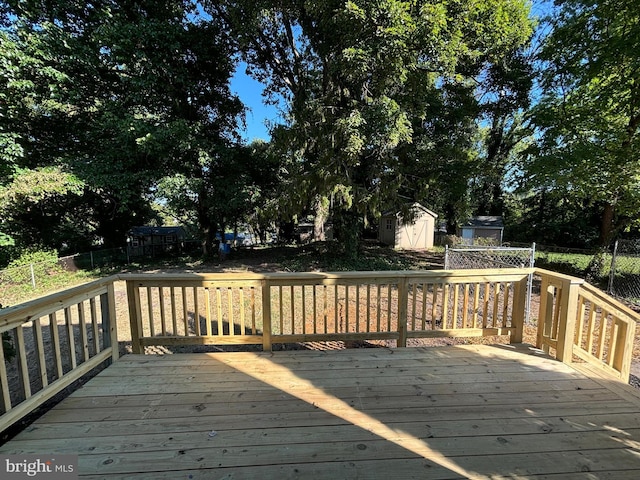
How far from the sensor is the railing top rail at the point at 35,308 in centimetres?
178

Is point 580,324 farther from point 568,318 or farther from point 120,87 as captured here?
point 120,87

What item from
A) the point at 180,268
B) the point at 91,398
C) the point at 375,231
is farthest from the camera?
the point at 375,231

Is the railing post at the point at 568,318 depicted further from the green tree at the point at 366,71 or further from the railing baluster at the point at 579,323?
the green tree at the point at 366,71

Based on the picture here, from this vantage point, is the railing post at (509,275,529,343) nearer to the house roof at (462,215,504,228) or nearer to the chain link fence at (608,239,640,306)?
the chain link fence at (608,239,640,306)

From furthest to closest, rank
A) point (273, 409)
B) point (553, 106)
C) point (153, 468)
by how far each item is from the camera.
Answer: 1. point (553, 106)
2. point (273, 409)
3. point (153, 468)

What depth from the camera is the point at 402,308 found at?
9.86ft

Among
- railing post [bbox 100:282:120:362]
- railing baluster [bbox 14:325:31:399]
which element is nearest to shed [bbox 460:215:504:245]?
railing post [bbox 100:282:120:362]

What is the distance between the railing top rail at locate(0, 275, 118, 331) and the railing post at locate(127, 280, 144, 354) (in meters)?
0.37

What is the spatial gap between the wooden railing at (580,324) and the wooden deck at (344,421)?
204mm

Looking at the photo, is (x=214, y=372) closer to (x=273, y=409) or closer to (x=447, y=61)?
(x=273, y=409)

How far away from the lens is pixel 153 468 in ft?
5.11

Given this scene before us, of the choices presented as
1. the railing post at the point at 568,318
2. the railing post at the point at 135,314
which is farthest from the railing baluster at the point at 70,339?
the railing post at the point at 568,318

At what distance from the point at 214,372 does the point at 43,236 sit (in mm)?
14479

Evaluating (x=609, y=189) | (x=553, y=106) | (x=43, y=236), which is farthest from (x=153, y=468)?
(x=43, y=236)
